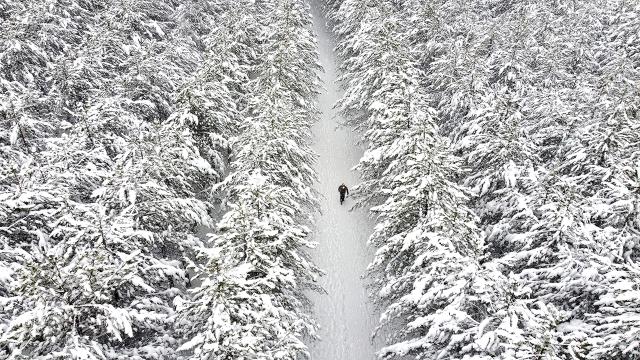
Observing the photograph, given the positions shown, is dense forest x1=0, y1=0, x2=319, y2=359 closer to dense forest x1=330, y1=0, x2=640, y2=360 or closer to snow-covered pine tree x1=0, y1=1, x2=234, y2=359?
snow-covered pine tree x1=0, y1=1, x2=234, y2=359

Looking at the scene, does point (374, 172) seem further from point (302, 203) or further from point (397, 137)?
point (302, 203)

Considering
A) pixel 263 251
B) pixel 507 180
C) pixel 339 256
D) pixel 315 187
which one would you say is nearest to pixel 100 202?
pixel 263 251

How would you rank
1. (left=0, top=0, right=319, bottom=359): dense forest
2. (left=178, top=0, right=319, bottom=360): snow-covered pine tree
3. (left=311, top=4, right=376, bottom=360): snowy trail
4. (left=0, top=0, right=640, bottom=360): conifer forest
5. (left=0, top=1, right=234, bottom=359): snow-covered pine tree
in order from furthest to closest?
1. (left=311, top=4, right=376, bottom=360): snowy trail
2. (left=178, top=0, right=319, bottom=360): snow-covered pine tree
3. (left=0, top=0, right=640, bottom=360): conifer forest
4. (left=0, top=0, right=319, bottom=359): dense forest
5. (left=0, top=1, right=234, bottom=359): snow-covered pine tree

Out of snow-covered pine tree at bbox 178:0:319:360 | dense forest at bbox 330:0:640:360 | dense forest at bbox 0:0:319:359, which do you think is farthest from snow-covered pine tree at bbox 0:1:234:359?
dense forest at bbox 330:0:640:360

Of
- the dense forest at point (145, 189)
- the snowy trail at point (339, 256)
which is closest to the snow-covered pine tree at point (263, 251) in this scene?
the dense forest at point (145, 189)

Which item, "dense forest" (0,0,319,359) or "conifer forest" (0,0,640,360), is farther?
"conifer forest" (0,0,640,360)

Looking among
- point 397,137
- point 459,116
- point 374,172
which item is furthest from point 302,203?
point 459,116

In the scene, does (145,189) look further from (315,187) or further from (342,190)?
(315,187)
